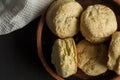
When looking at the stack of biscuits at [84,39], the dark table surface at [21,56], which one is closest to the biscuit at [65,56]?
the stack of biscuits at [84,39]

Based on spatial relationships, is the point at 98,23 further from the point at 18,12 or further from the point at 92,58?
the point at 18,12

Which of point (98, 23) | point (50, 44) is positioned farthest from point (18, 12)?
point (98, 23)

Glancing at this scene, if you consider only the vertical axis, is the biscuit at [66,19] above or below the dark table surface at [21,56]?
above

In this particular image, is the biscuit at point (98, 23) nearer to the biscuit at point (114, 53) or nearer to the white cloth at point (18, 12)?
the biscuit at point (114, 53)

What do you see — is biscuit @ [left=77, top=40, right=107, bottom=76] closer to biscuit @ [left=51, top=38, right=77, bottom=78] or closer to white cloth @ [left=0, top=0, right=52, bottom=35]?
biscuit @ [left=51, top=38, right=77, bottom=78]

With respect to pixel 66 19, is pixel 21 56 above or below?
below

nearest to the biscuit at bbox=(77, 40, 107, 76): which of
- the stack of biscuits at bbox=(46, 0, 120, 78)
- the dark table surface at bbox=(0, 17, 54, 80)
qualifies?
the stack of biscuits at bbox=(46, 0, 120, 78)

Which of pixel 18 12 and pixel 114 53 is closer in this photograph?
pixel 114 53
